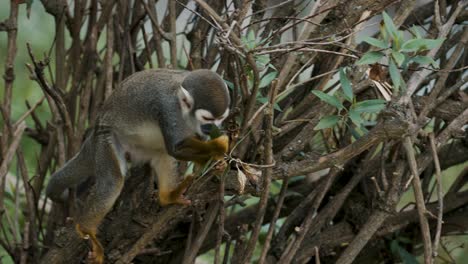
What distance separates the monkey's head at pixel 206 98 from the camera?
96.2 inches

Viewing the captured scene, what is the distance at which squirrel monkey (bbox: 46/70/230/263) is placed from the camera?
267 centimetres

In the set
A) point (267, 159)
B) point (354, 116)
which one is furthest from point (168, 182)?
point (354, 116)

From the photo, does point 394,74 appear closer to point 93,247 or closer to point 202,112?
point 202,112

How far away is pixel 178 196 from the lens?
2.67m

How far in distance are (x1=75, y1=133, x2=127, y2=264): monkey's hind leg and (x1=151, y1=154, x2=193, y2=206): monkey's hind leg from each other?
0.14m

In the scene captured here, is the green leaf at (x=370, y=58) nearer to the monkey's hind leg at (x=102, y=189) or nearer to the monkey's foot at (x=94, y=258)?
the monkey's hind leg at (x=102, y=189)

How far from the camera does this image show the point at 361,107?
7.47 ft

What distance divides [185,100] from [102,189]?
519 millimetres

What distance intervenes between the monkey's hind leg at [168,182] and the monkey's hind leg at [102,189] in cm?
14

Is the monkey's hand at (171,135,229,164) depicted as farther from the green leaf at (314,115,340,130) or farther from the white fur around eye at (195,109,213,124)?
the green leaf at (314,115,340,130)

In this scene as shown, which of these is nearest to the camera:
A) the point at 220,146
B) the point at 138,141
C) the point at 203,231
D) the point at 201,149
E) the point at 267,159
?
the point at 267,159

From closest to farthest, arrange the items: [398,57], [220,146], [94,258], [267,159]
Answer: [398,57], [267,159], [220,146], [94,258]

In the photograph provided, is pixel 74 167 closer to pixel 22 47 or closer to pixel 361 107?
pixel 361 107

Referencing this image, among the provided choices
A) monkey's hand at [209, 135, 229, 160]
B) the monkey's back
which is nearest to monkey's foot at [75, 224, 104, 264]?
the monkey's back
